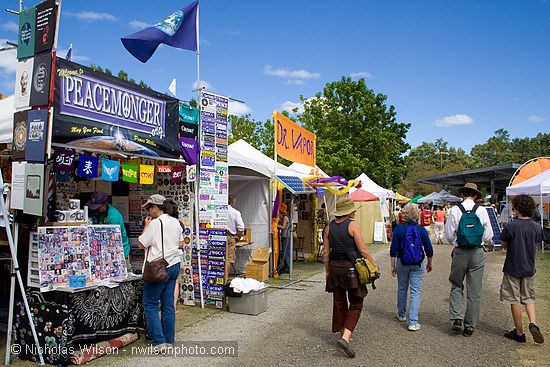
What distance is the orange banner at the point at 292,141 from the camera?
371 inches

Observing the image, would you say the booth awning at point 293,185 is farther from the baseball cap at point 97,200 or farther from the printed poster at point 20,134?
the printed poster at point 20,134

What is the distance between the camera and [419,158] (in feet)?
230

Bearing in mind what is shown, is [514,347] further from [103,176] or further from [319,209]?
[319,209]

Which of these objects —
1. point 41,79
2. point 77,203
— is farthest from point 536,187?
point 41,79

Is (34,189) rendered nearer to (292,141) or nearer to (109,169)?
(109,169)

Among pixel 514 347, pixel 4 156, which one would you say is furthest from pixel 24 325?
pixel 514 347

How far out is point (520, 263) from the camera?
5.51 m

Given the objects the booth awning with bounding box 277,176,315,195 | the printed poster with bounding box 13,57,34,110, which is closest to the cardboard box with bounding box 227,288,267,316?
the booth awning with bounding box 277,176,315,195

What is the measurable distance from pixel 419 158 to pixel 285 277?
6410 centimetres

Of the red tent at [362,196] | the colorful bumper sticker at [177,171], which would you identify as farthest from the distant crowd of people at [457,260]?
the red tent at [362,196]

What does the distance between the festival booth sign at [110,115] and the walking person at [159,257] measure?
1262 mm

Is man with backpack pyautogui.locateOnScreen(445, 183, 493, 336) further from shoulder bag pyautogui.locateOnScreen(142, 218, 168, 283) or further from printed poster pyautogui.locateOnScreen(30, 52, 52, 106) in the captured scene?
printed poster pyautogui.locateOnScreen(30, 52, 52, 106)

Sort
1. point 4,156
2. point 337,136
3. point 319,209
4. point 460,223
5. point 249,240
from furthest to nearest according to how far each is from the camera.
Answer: point 337,136, point 319,209, point 249,240, point 4,156, point 460,223

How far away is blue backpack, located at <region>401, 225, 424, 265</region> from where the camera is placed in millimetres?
5930
